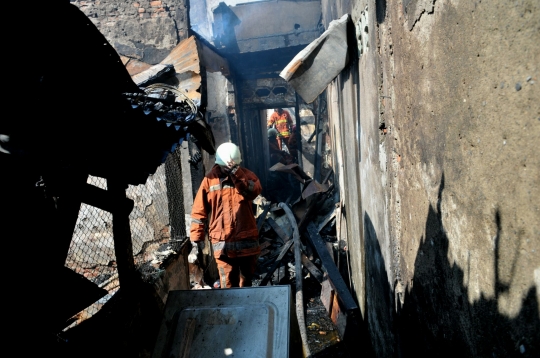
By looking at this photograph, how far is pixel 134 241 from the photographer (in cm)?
614

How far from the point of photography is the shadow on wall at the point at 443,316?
1.32 m

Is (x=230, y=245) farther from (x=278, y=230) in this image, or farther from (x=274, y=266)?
(x=278, y=230)

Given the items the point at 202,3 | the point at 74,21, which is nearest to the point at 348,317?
the point at 74,21

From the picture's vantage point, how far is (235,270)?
557cm

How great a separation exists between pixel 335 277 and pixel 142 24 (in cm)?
555

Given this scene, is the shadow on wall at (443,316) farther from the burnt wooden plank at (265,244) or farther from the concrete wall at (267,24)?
the concrete wall at (267,24)

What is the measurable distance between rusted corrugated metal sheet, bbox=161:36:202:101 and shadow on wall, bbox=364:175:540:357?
350cm

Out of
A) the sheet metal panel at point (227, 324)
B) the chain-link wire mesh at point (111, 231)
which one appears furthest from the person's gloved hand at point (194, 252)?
the sheet metal panel at point (227, 324)

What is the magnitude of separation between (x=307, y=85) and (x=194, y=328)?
2.68 metres

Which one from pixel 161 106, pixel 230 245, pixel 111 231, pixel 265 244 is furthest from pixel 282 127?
pixel 161 106

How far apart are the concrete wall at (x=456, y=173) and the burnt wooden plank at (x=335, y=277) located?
1204mm

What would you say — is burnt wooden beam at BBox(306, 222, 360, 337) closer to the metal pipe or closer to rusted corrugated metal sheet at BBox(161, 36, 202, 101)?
the metal pipe

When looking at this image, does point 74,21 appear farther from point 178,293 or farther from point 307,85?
point 307,85

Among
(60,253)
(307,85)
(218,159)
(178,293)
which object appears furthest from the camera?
(218,159)
